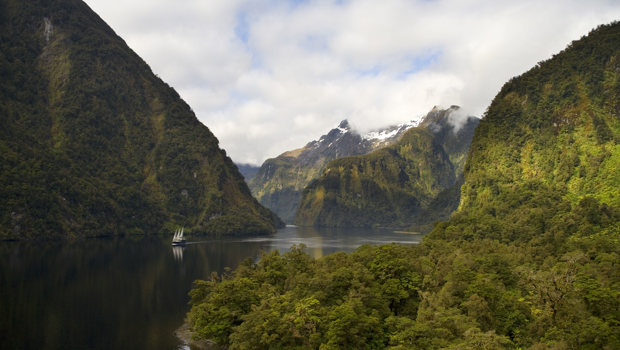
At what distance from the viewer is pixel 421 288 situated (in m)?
74.1

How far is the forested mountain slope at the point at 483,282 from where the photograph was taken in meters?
56.0

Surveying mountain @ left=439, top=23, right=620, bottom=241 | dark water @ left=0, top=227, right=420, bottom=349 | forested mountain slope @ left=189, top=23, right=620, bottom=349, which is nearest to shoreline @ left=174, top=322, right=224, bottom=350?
dark water @ left=0, top=227, right=420, bottom=349

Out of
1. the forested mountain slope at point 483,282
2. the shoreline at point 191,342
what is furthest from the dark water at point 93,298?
the forested mountain slope at point 483,282

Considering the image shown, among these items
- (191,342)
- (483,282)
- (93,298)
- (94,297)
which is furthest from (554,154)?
(93,298)

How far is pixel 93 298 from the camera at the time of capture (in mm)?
98062

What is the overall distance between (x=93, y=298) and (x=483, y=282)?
75512 millimetres

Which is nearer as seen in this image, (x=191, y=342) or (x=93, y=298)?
(x=191, y=342)

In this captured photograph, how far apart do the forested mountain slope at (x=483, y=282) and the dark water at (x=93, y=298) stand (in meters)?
10.8

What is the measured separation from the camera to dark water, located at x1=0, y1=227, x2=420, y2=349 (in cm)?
7288

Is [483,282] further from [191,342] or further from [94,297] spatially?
[94,297]

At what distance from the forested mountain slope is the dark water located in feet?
35.4

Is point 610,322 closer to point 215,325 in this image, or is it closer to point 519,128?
point 215,325

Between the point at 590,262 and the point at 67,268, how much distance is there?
12535 centimetres

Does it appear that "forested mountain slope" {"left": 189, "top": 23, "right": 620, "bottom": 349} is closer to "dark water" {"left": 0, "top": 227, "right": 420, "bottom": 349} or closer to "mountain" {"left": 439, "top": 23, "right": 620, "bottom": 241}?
"mountain" {"left": 439, "top": 23, "right": 620, "bottom": 241}
